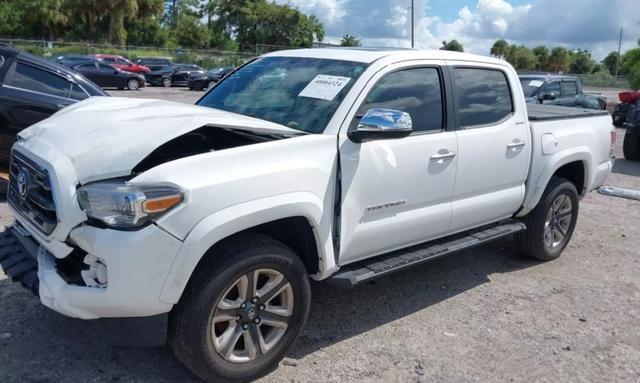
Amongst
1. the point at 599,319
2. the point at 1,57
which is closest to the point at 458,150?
the point at 599,319

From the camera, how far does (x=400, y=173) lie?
3.84 meters

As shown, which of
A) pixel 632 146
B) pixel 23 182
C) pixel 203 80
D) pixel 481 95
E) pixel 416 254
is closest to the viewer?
pixel 23 182

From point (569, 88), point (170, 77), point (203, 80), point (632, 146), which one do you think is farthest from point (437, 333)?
point (170, 77)

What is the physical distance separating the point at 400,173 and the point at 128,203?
184 cm

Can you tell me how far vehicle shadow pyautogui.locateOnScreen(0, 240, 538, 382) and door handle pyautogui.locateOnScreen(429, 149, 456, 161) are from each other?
1179mm

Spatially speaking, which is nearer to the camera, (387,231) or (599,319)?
(387,231)

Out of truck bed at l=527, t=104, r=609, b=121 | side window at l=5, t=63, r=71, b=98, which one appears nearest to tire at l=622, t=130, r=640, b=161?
truck bed at l=527, t=104, r=609, b=121

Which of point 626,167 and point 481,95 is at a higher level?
point 481,95

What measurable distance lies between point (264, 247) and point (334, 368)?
3.06ft

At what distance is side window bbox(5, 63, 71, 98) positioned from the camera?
22.4 feet

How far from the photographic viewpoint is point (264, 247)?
3.16 m

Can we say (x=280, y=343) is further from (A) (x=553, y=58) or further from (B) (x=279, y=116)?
(A) (x=553, y=58)

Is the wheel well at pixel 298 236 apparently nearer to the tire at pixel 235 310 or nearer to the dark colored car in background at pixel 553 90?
the tire at pixel 235 310

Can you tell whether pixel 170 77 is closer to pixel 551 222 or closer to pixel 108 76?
pixel 108 76
